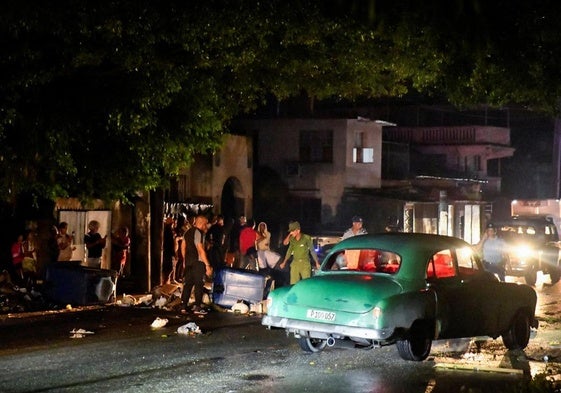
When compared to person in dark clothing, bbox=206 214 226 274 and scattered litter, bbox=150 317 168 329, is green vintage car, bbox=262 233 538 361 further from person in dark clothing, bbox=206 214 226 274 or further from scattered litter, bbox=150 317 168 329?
person in dark clothing, bbox=206 214 226 274

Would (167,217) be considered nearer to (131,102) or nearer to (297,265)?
(297,265)

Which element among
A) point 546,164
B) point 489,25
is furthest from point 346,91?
point 546,164

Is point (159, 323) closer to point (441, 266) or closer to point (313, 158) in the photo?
point (441, 266)

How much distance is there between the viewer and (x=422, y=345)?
12.9 meters

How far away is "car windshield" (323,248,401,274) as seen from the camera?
1374 cm

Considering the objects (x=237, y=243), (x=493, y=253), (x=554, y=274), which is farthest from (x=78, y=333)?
(x=554, y=274)

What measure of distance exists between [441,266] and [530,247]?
15501 millimetres

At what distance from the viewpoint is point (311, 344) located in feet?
44.8

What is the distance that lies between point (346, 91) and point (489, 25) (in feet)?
18.4

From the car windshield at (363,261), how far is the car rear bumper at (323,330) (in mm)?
1266

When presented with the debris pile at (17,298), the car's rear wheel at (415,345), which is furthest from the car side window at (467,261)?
the debris pile at (17,298)

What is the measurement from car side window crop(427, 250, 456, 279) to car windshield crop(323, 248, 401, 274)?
0.46 m

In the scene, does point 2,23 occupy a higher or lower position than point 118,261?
higher

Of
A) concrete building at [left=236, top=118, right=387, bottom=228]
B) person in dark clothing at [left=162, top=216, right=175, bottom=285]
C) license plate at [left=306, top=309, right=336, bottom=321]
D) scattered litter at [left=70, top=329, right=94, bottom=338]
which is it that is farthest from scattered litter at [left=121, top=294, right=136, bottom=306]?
concrete building at [left=236, top=118, right=387, bottom=228]
